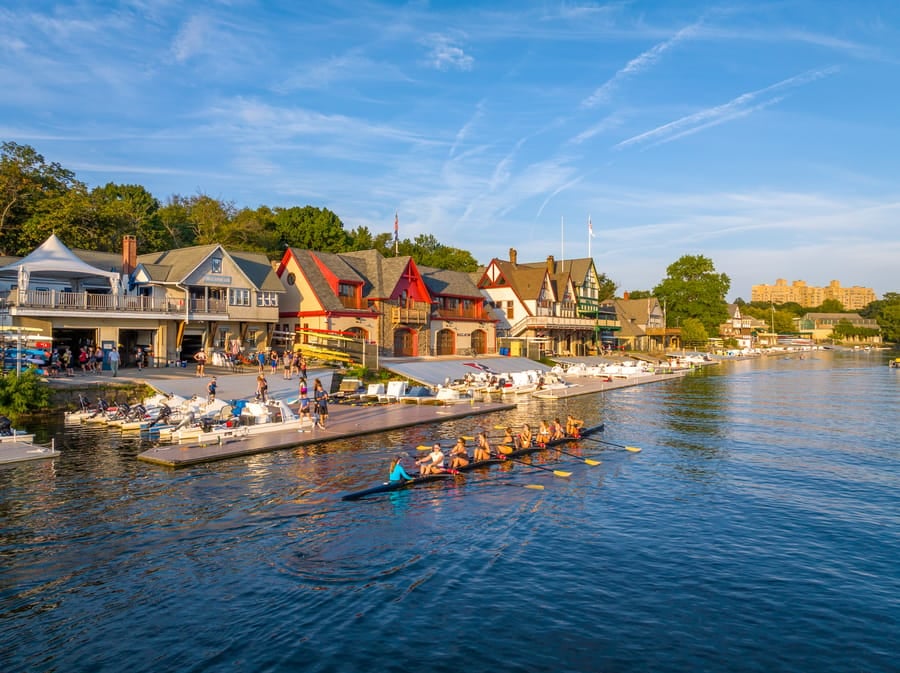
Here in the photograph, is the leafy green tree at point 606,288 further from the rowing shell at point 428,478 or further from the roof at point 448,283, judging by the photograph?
the rowing shell at point 428,478

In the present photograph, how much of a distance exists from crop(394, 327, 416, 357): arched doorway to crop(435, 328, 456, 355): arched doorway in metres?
4.50

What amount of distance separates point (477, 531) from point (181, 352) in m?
35.9

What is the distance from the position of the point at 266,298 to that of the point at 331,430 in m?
24.1

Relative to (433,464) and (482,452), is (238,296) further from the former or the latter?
(433,464)

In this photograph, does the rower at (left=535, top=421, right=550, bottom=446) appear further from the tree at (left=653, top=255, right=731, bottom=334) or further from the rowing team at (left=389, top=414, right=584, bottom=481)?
the tree at (left=653, top=255, right=731, bottom=334)

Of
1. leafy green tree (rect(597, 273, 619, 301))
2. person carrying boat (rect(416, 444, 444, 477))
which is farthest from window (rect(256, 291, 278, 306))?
leafy green tree (rect(597, 273, 619, 301))

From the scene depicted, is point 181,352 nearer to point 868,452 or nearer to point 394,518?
point 394,518

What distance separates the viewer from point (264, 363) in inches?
1796

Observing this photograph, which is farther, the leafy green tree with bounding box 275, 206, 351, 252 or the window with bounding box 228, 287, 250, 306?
the leafy green tree with bounding box 275, 206, 351, 252

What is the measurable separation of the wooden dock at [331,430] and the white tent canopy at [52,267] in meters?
18.1

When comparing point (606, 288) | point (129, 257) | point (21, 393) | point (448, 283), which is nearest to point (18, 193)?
point (129, 257)

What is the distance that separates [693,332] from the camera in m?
123

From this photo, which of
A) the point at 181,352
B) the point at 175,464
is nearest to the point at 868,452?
the point at 175,464

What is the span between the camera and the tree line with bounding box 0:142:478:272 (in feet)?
169
